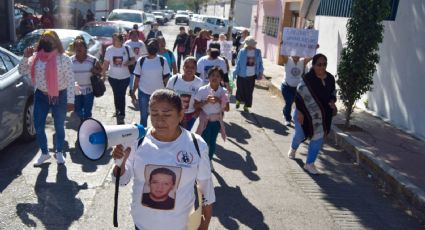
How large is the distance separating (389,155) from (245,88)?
3711 millimetres

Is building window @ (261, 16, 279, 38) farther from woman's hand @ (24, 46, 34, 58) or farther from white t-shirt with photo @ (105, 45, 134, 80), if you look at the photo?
woman's hand @ (24, 46, 34, 58)

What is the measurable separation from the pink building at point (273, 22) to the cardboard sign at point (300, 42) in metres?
8.34

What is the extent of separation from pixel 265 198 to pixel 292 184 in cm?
71

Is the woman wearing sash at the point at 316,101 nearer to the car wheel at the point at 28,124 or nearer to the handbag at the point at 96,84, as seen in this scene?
the handbag at the point at 96,84

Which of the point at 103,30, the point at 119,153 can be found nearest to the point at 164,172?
the point at 119,153

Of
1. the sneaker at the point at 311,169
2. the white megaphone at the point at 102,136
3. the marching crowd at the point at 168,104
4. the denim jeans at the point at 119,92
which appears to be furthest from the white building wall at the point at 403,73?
the white megaphone at the point at 102,136

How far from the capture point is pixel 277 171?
260 inches

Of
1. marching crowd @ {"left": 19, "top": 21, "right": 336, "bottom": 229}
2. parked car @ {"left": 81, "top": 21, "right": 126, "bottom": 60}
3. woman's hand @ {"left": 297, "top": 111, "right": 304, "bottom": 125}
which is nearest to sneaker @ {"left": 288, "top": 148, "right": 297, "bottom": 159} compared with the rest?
marching crowd @ {"left": 19, "top": 21, "right": 336, "bottom": 229}

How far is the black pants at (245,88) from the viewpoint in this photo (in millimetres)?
10062

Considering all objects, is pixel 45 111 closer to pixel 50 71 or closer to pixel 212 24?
pixel 50 71

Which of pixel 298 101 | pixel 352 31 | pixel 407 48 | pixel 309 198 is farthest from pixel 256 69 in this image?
pixel 309 198

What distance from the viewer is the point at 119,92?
8680mm

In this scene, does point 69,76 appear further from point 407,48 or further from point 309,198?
point 407,48

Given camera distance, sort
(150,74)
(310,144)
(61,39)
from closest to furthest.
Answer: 1. (310,144)
2. (150,74)
3. (61,39)
